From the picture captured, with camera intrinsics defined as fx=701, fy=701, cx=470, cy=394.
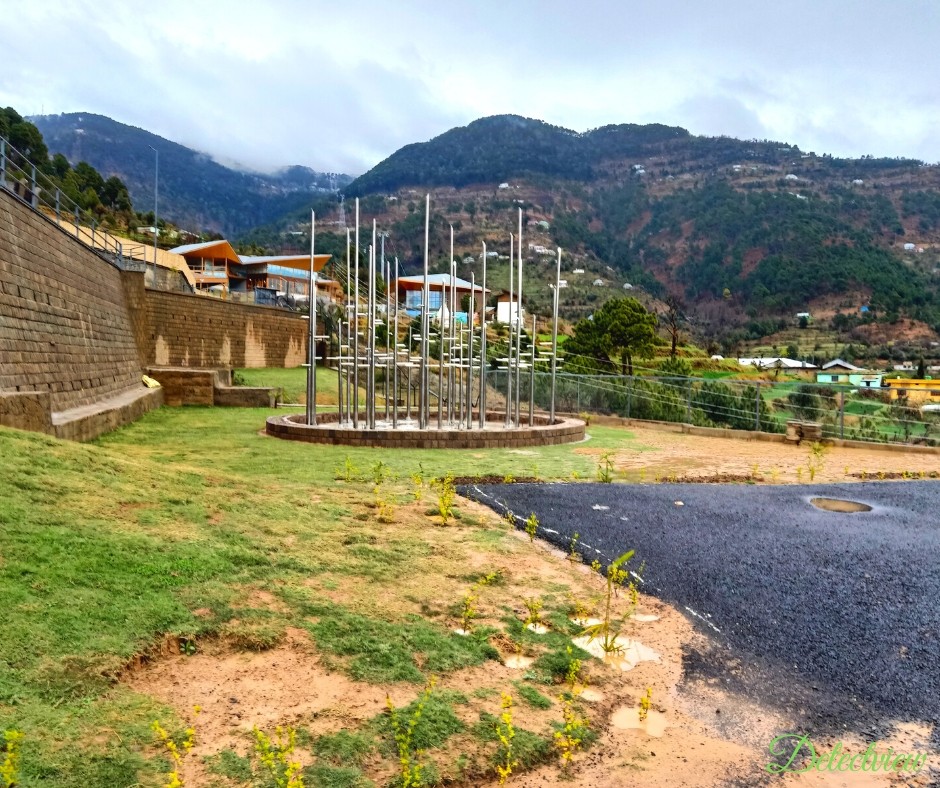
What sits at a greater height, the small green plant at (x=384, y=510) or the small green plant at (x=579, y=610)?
the small green plant at (x=384, y=510)

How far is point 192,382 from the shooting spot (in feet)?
65.5

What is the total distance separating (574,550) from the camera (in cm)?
569

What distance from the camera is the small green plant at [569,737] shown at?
111 inches

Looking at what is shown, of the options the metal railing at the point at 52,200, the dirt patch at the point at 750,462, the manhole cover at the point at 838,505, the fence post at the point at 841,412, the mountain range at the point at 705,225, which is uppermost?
the mountain range at the point at 705,225

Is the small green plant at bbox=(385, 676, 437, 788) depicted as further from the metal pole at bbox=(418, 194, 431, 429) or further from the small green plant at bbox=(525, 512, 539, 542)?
the metal pole at bbox=(418, 194, 431, 429)

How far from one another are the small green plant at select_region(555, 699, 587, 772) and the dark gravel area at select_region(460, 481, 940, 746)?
35.0 inches

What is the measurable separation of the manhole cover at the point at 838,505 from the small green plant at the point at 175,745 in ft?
23.1

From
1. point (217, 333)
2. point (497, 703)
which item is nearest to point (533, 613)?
point (497, 703)

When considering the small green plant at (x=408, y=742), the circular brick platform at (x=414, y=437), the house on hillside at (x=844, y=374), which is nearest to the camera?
the small green plant at (x=408, y=742)

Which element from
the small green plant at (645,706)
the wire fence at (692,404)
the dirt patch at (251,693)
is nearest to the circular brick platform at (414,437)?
the wire fence at (692,404)

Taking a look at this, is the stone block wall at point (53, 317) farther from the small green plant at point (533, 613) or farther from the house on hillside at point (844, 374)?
the house on hillside at point (844, 374)

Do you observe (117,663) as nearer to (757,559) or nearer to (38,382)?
(757,559)

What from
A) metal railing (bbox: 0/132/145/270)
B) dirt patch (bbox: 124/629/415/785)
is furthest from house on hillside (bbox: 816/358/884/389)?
dirt patch (bbox: 124/629/415/785)

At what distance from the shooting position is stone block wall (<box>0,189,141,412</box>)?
1095 centimetres
